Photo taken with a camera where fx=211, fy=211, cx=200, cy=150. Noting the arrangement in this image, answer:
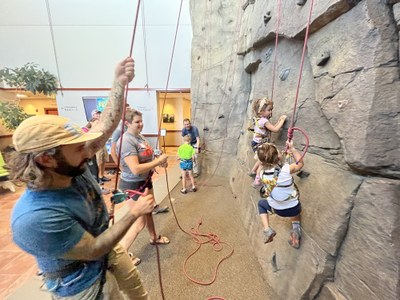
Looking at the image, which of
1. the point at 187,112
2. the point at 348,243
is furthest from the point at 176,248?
the point at 187,112

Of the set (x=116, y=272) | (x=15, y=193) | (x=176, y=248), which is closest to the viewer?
(x=116, y=272)

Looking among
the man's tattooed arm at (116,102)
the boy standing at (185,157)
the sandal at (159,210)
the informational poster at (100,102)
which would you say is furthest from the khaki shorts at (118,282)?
the informational poster at (100,102)

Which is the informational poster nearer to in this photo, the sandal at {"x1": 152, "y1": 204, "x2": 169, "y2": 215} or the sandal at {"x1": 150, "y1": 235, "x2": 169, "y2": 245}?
the sandal at {"x1": 152, "y1": 204, "x2": 169, "y2": 215}

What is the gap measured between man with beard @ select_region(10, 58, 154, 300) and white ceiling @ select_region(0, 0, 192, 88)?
6.22 m

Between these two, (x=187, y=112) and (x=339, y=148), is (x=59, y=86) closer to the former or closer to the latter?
(x=187, y=112)

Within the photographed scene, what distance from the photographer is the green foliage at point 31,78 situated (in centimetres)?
559

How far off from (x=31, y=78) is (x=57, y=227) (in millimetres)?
6818

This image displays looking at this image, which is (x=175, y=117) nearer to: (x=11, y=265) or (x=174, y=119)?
(x=174, y=119)

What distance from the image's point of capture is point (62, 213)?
777 millimetres

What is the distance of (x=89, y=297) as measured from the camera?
3.05 feet

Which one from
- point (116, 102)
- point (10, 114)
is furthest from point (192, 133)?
point (10, 114)

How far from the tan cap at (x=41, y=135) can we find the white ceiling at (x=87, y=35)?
622 centimetres

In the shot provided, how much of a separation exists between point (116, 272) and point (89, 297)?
274 mm

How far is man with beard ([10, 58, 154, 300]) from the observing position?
0.75 m
